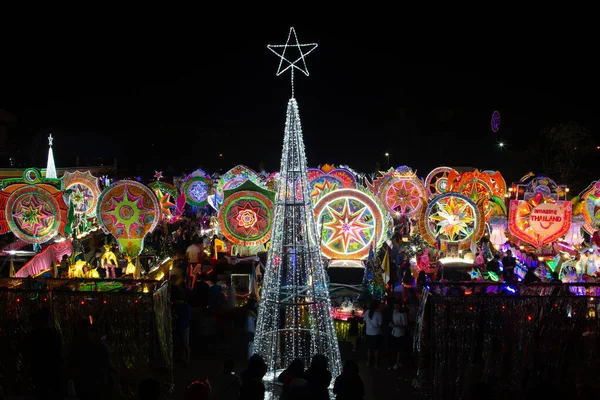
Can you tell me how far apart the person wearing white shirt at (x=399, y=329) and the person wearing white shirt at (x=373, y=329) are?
232 mm

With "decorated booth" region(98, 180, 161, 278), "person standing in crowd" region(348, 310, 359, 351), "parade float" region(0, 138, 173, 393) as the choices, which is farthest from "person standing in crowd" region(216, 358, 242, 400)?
"decorated booth" region(98, 180, 161, 278)

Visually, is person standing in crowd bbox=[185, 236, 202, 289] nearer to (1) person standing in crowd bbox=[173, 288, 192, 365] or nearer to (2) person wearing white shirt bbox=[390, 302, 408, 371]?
(1) person standing in crowd bbox=[173, 288, 192, 365]

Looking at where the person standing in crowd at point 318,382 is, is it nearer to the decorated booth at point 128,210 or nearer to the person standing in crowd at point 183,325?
the person standing in crowd at point 183,325

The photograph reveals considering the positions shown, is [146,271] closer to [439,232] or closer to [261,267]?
[261,267]

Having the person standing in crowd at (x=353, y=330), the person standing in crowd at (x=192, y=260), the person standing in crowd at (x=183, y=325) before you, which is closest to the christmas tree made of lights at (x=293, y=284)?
the person standing in crowd at (x=183, y=325)

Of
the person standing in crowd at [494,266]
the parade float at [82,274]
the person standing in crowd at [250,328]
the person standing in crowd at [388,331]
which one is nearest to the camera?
the parade float at [82,274]

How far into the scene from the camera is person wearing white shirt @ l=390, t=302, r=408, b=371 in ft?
28.1

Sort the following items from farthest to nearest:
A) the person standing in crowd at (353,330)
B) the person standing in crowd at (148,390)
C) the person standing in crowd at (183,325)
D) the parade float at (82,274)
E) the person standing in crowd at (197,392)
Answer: the person standing in crowd at (353,330) < the person standing in crowd at (183,325) < the parade float at (82,274) < the person standing in crowd at (197,392) < the person standing in crowd at (148,390)

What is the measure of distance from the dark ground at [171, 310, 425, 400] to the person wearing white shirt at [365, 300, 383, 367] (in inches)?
10.9

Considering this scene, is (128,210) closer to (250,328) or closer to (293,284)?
(250,328)

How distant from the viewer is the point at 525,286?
24.3 feet

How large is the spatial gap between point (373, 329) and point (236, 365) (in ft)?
7.50

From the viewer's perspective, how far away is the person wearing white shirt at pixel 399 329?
28.1 ft

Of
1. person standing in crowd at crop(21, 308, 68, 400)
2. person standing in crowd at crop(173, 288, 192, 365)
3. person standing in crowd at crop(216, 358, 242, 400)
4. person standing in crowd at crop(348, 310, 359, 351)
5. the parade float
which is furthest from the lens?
person standing in crowd at crop(348, 310, 359, 351)
